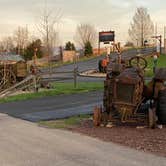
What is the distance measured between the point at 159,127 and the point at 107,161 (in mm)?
3934

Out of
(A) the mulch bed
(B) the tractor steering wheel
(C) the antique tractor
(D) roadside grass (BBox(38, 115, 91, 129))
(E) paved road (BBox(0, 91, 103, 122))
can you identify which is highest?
(B) the tractor steering wheel

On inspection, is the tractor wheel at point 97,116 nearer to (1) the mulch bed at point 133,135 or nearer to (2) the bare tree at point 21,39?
(1) the mulch bed at point 133,135

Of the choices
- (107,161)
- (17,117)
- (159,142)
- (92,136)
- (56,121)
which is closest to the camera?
(107,161)

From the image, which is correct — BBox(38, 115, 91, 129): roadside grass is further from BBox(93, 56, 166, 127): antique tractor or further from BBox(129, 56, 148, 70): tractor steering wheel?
BBox(129, 56, 148, 70): tractor steering wheel

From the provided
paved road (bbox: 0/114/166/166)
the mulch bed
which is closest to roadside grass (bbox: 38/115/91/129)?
the mulch bed

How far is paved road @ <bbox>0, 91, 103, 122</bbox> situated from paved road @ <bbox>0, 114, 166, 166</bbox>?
3.29 meters

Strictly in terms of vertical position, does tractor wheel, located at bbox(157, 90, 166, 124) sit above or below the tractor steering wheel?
below

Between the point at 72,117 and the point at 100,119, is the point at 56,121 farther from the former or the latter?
the point at 100,119

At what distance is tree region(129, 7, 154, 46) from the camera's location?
79625 millimetres

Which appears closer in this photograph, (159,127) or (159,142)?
(159,142)

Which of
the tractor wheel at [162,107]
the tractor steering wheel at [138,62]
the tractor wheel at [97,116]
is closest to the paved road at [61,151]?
the tractor wheel at [97,116]

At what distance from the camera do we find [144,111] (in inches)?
496

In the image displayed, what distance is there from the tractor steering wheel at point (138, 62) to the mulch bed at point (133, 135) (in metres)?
1.96

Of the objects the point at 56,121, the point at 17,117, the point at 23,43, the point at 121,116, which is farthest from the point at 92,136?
the point at 23,43
